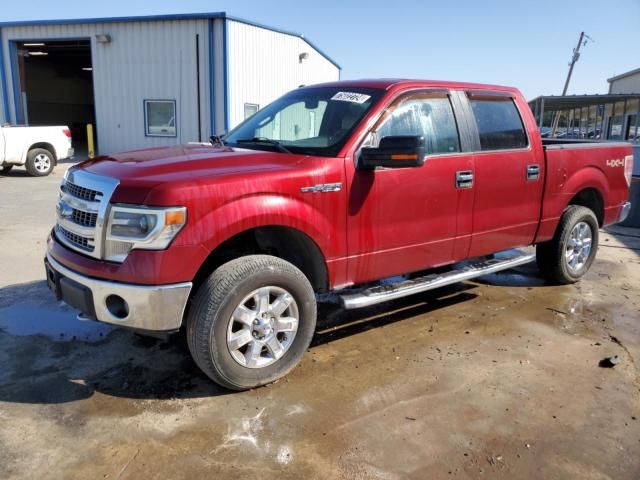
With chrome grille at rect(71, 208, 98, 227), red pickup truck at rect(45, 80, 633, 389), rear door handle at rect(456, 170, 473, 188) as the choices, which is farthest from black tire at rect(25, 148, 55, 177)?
rear door handle at rect(456, 170, 473, 188)

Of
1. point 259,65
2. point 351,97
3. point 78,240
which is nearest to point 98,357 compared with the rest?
point 78,240

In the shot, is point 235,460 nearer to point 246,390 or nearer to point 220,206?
point 246,390

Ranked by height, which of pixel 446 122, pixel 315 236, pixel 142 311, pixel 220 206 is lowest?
pixel 142 311

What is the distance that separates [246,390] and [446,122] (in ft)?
8.60

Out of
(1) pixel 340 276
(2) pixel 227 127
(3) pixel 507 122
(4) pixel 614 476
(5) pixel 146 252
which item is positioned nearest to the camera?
(4) pixel 614 476

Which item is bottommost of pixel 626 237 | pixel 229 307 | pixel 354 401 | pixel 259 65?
pixel 354 401

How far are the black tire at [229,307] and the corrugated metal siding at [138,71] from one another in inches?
613

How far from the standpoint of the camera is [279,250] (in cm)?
384

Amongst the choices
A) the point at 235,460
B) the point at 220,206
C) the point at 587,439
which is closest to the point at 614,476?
the point at 587,439

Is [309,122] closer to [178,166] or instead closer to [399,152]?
[399,152]

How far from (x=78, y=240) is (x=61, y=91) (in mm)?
35281

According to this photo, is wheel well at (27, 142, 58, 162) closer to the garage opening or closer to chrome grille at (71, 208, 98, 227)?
chrome grille at (71, 208, 98, 227)

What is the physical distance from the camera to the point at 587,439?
9.80 ft

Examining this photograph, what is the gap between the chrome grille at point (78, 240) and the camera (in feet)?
10.5
